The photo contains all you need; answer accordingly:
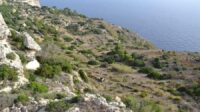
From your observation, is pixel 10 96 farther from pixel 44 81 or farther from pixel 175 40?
pixel 175 40

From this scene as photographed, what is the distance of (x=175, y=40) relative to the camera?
16612cm

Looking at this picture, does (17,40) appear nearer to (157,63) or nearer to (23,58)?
(23,58)

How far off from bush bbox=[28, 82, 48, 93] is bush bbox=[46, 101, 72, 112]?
376 cm

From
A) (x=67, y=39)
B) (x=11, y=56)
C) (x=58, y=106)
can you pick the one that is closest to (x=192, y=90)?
(x=11, y=56)

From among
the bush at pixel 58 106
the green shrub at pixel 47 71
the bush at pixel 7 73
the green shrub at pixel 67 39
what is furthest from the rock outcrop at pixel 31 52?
the green shrub at pixel 67 39

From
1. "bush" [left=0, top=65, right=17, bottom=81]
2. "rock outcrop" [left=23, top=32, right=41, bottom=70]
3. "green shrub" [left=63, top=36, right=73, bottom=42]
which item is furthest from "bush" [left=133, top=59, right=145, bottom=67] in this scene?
"bush" [left=0, top=65, right=17, bottom=81]

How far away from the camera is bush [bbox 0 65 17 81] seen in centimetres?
2808

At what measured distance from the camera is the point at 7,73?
92.8 ft

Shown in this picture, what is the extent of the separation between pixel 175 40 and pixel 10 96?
144 meters

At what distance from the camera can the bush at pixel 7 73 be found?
92.1 ft

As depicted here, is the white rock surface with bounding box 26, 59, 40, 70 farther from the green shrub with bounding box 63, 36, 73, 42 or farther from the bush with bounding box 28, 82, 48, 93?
the green shrub with bounding box 63, 36, 73, 42

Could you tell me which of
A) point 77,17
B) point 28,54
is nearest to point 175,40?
point 77,17

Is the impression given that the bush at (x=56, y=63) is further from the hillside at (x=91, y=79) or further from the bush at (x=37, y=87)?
the bush at (x=37, y=87)

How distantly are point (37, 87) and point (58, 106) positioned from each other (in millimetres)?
4736
